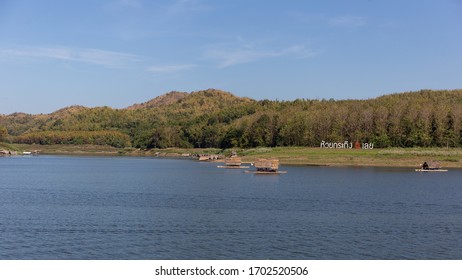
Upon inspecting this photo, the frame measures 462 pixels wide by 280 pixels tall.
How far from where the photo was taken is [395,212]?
4344cm

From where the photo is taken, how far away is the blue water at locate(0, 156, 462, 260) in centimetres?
2953

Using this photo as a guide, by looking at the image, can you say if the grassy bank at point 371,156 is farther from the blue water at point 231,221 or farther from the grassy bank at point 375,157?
the blue water at point 231,221

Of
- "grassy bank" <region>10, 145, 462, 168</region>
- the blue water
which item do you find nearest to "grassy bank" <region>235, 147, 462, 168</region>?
"grassy bank" <region>10, 145, 462, 168</region>

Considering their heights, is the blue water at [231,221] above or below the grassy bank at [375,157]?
below

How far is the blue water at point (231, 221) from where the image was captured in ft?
96.9

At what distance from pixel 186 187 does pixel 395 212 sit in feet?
84.7

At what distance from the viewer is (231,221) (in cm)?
3841

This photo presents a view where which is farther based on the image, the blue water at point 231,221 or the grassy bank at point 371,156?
the grassy bank at point 371,156

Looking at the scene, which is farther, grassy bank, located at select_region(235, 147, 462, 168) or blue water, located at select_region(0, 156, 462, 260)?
grassy bank, located at select_region(235, 147, 462, 168)

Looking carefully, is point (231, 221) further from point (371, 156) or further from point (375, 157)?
point (371, 156)

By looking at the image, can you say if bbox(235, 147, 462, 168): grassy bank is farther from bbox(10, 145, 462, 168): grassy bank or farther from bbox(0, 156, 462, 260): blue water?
bbox(0, 156, 462, 260): blue water

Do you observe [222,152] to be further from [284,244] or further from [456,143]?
[284,244]

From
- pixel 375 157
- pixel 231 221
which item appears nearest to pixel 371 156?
pixel 375 157

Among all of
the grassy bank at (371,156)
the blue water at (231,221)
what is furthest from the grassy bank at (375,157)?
the blue water at (231,221)
